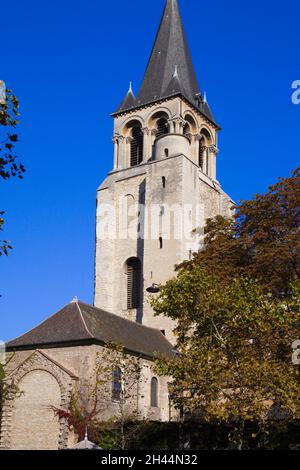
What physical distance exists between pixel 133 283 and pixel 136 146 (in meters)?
11.2

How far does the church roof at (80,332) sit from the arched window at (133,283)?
27.1ft

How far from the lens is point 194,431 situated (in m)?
29.1

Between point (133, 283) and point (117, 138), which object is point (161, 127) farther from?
point (133, 283)

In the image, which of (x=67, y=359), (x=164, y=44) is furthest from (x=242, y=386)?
(x=164, y=44)

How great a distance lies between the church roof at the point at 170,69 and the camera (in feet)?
174

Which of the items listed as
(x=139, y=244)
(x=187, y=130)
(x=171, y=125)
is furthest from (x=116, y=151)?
(x=139, y=244)

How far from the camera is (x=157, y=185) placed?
4806 centimetres

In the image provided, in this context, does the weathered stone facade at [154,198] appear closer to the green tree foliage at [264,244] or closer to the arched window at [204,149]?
the arched window at [204,149]

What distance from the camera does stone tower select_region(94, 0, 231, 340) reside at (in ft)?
151

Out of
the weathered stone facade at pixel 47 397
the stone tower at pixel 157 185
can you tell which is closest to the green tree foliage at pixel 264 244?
the weathered stone facade at pixel 47 397

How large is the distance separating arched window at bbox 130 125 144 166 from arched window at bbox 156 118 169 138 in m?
1.30

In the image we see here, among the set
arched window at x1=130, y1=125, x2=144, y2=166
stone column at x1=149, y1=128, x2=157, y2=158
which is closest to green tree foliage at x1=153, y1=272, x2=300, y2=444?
stone column at x1=149, y1=128, x2=157, y2=158

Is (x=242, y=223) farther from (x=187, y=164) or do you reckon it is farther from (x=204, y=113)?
(x=204, y=113)
